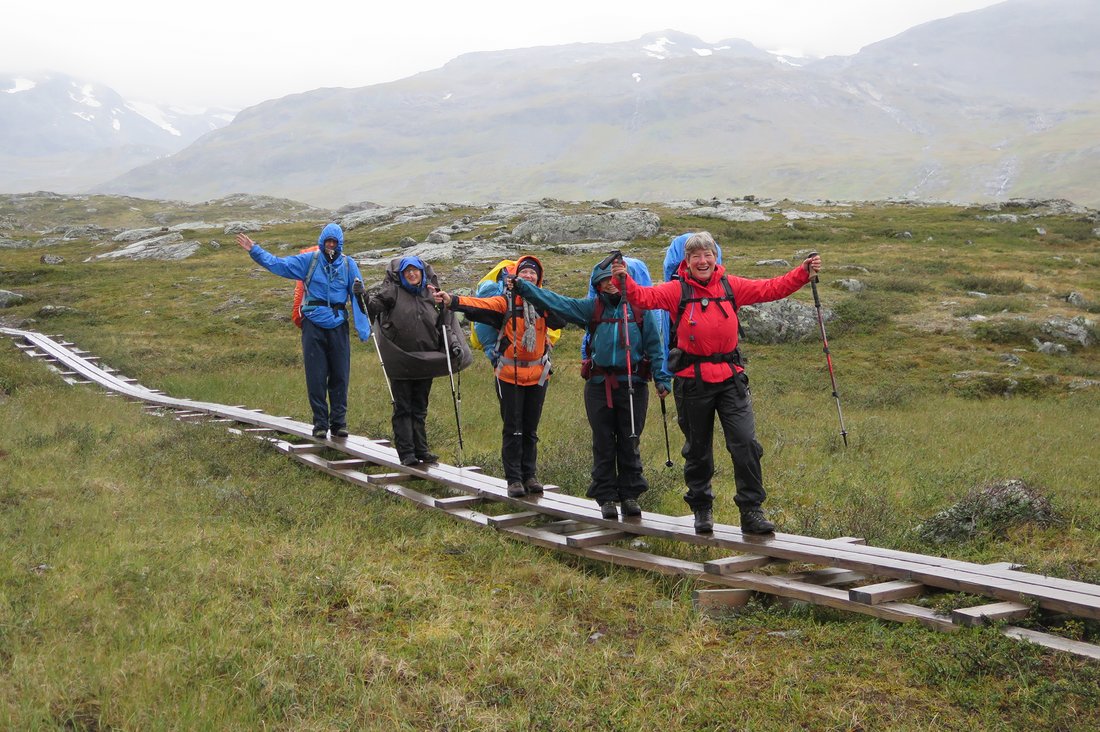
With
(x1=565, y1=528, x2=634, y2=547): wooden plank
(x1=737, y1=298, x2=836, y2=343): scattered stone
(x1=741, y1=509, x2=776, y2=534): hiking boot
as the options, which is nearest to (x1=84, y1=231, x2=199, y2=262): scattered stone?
(x1=737, y1=298, x2=836, y2=343): scattered stone

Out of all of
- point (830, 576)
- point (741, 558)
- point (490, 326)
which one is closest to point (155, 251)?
point (490, 326)

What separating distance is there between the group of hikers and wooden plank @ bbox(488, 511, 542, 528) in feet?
1.06

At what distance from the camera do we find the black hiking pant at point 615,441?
31.1 feet

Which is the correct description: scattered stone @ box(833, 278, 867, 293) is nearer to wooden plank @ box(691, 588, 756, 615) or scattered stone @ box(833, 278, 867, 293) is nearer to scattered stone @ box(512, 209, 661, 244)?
scattered stone @ box(512, 209, 661, 244)

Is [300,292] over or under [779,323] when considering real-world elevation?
over

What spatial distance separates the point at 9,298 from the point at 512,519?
119ft

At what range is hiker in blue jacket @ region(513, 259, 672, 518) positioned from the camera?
9.32 m

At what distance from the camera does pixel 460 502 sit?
10852 millimetres

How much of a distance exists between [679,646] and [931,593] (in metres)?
2.33

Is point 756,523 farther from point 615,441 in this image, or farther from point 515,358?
point 515,358

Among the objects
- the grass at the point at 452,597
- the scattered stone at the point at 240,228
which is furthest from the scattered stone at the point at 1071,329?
the scattered stone at the point at 240,228

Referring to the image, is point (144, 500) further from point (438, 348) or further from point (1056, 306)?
point (1056, 306)

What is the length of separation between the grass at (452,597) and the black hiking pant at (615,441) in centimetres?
97

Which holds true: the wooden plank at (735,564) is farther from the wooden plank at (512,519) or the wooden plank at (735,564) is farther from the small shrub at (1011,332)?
the small shrub at (1011,332)
